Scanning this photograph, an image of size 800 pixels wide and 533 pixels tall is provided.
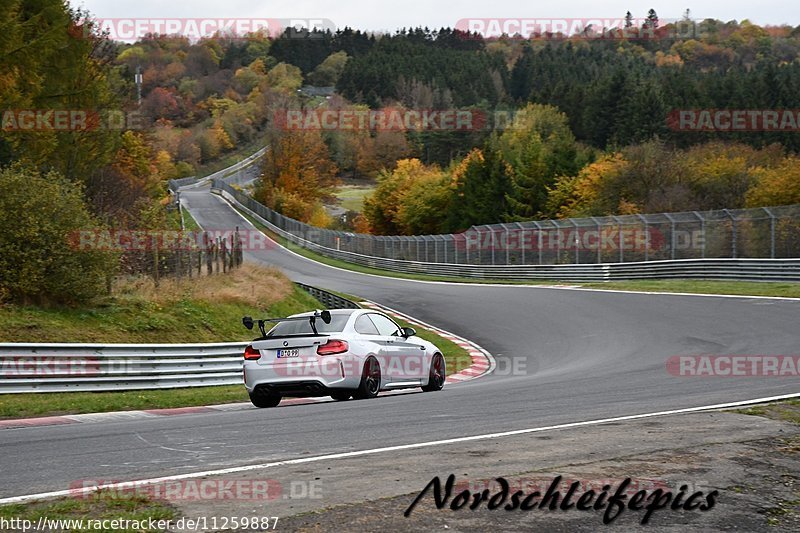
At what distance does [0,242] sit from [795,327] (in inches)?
684

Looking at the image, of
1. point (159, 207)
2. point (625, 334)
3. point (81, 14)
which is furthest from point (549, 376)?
point (81, 14)

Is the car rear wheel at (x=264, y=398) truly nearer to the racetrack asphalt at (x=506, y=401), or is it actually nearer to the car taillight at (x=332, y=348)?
the racetrack asphalt at (x=506, y=401)

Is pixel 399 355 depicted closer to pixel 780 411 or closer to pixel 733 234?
pixel 780 411

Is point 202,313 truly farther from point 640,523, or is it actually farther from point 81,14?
point 81,14

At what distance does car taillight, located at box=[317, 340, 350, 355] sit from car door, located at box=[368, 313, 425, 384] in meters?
1.29

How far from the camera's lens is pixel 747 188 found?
59.6m

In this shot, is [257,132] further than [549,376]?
Yes

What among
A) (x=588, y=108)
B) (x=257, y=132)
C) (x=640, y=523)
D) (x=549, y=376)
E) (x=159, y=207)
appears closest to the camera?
(x=640, y=523)

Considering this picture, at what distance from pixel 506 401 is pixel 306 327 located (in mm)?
3206

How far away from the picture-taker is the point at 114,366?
16.9 m

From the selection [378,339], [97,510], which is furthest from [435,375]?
[97,510]

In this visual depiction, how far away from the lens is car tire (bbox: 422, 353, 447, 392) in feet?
52.2

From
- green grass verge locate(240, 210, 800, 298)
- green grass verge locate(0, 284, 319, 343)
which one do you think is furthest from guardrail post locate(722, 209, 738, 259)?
green grass verge locate(0, 284, 319, 343)

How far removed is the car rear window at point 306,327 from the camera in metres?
13.8
